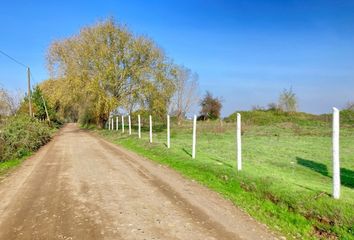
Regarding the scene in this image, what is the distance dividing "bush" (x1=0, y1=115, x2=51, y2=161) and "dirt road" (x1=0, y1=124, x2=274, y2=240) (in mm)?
6584

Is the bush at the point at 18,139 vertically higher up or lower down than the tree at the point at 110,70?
lower down

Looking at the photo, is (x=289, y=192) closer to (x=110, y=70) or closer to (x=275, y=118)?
(x=110, y=70)

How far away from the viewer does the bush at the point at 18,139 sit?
55.7 feet

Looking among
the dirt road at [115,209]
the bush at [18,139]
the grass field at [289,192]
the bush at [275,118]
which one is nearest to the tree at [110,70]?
the bush at [18,139]

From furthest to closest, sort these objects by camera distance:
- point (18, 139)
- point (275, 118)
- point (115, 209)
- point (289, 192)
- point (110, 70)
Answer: point (275, 118) → point (110, 70) → point (18, 139) → point (289, 192) → point (115, 209)

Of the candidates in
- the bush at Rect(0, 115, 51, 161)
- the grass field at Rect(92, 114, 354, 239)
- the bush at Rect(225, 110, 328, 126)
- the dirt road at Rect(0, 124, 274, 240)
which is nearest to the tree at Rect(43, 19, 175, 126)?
the bush at Rect(0, 115, 51, 161)

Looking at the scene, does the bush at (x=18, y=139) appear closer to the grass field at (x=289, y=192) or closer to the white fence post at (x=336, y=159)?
the grass field at (x=289, y=192)

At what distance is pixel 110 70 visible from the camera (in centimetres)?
3403

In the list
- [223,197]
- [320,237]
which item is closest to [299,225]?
[320,237]

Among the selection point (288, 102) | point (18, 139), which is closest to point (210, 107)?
point (288, 102)

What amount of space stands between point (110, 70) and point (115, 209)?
28.6 m

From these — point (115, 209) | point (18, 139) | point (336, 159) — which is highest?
point (336, 159)

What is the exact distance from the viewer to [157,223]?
5996 millimetres

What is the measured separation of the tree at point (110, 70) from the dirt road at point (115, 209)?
23863mm
